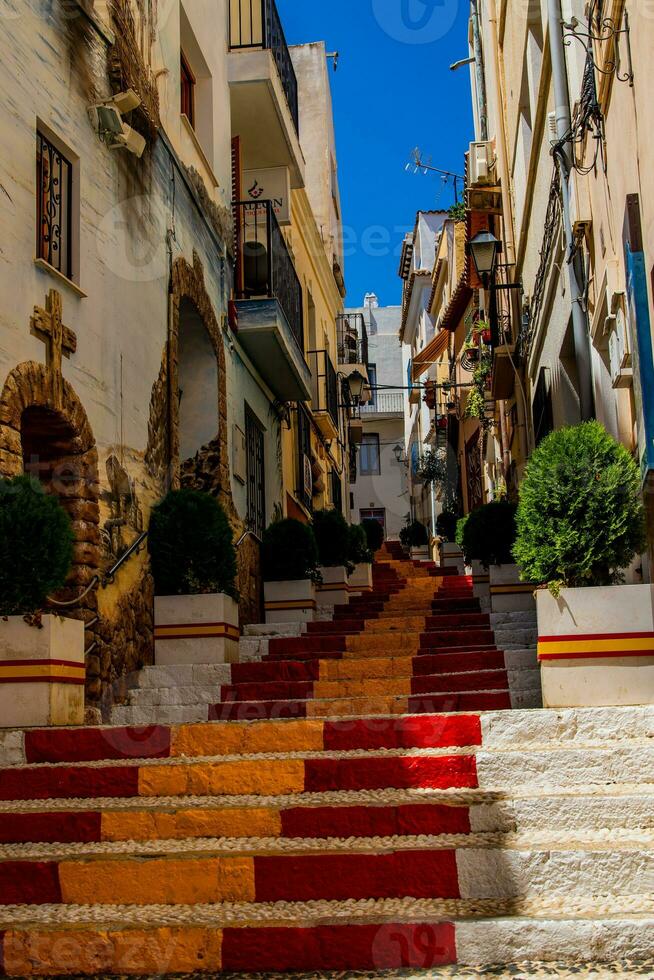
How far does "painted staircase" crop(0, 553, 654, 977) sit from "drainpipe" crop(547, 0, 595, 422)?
4.47m

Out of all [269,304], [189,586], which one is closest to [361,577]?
[269,304]

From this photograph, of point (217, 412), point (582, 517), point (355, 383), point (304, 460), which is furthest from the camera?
point (355, 383)

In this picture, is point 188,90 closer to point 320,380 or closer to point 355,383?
point 320,380

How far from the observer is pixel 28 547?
21.3 feet

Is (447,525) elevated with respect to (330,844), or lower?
elevated

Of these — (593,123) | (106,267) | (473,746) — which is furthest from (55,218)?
(473,746)

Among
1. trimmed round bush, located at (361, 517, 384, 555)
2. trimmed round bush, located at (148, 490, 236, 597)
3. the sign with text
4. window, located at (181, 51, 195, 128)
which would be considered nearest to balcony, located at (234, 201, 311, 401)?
the sign with text

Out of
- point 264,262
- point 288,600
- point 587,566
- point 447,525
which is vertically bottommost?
point 587,566

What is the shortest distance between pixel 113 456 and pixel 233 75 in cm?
764

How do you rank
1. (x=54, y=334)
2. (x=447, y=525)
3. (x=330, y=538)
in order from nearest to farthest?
(x=54, y=334)
(x=330, y=538)
(x=447, y=525)

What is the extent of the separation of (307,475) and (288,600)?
7.51m

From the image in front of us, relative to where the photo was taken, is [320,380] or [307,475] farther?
[320,380]

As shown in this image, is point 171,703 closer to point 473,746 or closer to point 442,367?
point 473,746

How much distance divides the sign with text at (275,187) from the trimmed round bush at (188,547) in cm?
835
